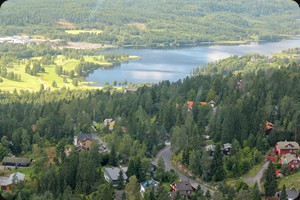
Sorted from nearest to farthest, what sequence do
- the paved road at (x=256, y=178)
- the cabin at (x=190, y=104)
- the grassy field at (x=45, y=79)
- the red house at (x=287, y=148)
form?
1. the paved road at (x=256, y=178)
2. the red house at (x=287, y=148)
3. the cabin at (x=190, y=104)
4. the grassy field at (x=45, y=79)

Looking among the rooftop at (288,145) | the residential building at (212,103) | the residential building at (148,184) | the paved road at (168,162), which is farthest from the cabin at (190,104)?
the residential building at (148,184)

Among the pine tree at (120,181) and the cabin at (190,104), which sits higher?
the cabin at (190,104)

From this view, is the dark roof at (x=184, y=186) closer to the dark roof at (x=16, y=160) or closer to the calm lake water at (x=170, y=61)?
the dark roof at (x=16, y=160)

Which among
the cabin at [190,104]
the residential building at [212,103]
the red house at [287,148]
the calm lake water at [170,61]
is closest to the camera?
the red house at [287,148]

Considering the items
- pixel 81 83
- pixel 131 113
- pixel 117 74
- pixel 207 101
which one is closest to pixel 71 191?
pixel 131 113

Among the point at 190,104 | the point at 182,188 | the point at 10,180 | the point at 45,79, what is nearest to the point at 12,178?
the point at 10,180

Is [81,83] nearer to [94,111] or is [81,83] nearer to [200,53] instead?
[94,111]

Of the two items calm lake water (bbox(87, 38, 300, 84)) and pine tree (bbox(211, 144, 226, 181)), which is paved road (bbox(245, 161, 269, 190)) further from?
calm lake water (bbox(87, 38, 300, 84))
